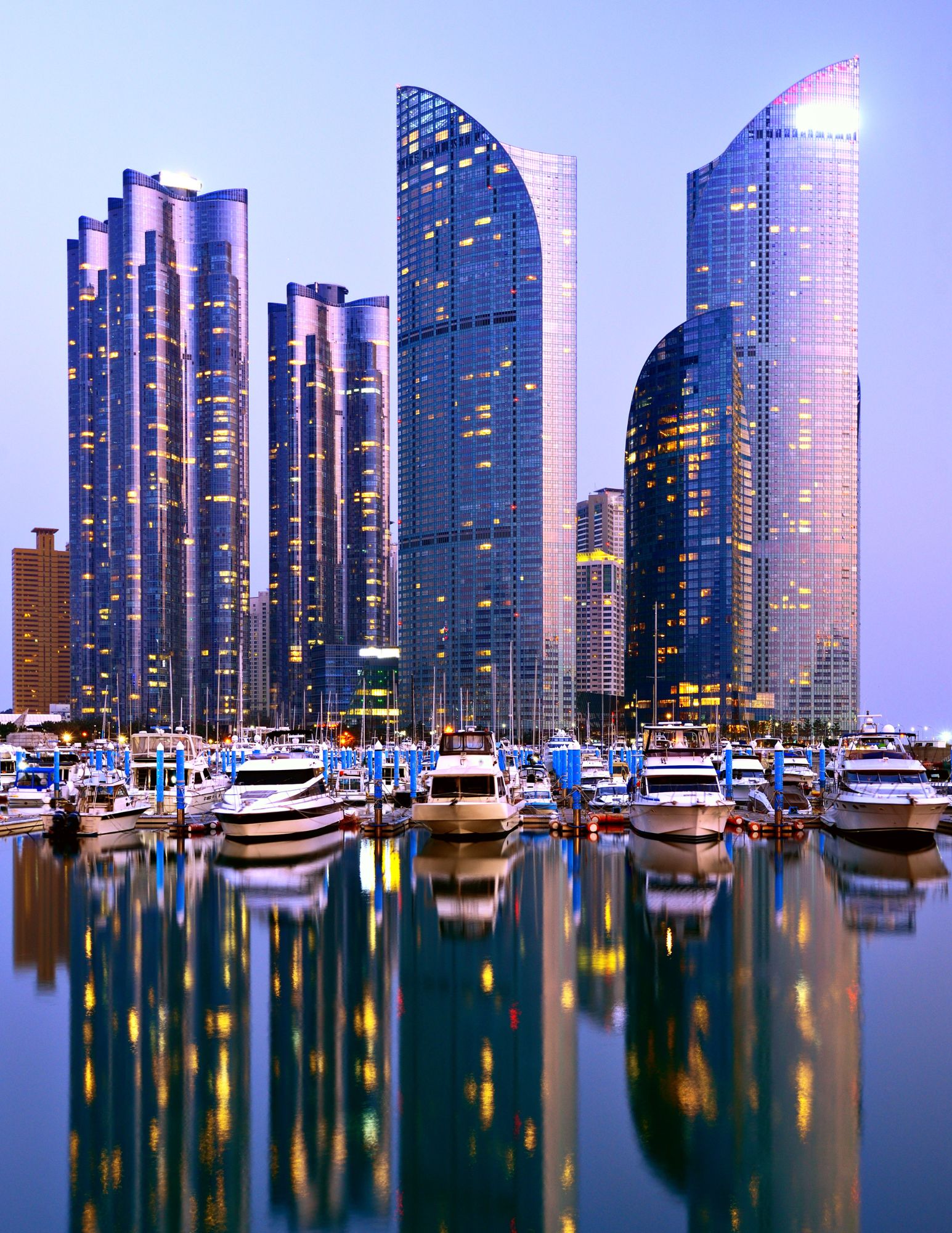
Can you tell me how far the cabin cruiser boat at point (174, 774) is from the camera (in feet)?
206

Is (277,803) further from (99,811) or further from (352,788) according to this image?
(352,788)

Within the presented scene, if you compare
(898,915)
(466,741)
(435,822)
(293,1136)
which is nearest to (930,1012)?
(898,915)

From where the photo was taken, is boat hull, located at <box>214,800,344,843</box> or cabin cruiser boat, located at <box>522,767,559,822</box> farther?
cabin cruiser boat, located at <box>522,767,559,822</box>

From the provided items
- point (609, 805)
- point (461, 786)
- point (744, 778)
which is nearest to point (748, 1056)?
point (461, 786)

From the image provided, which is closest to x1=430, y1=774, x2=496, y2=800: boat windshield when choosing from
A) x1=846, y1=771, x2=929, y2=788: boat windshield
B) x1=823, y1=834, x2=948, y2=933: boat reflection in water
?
x1=823, y1=834, x2=948, y2=933: boat reflection in water

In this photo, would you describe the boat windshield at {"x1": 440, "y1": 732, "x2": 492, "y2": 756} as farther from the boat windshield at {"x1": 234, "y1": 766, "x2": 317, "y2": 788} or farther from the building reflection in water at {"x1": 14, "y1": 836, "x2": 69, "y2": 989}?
the building reflection in water at {"x1": 14, "y1": 836, "x2": 69, "y2": 989}

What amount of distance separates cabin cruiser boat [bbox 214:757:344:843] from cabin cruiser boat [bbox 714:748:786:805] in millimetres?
24233

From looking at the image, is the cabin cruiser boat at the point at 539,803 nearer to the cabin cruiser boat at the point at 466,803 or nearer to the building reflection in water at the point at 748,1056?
the cabin cruiser boat at the point at 466,803

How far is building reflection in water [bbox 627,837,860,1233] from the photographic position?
1524 centimetres

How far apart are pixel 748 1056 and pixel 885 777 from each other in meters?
35.3

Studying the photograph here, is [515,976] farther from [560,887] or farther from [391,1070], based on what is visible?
[560,887]

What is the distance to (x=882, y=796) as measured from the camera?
166 feet

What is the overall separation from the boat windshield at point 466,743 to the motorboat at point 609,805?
21.9ft

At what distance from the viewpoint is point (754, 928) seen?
1286 inches
